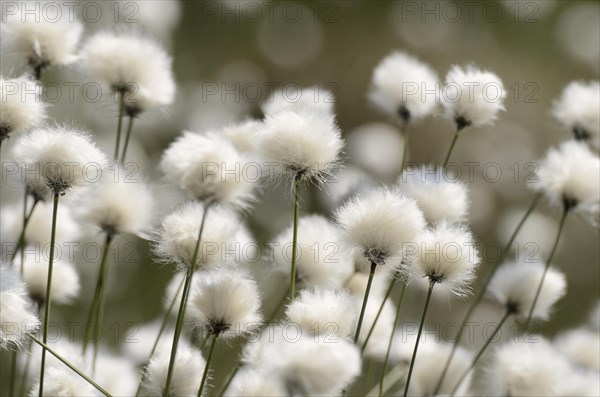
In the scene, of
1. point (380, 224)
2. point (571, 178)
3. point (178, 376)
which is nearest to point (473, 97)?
point (571, 178)

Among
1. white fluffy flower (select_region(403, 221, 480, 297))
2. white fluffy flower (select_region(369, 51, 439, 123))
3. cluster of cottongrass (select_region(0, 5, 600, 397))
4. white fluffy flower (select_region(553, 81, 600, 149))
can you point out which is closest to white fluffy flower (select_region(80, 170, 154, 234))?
cluster of cottongrass (select_region(0, 5, 600, 397))

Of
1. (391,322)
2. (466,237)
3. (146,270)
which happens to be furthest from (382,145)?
(466,237)

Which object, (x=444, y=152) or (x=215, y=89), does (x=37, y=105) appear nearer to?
(x=215, y=89)

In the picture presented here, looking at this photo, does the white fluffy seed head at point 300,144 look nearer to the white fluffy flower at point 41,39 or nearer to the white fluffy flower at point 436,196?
the white fluffy flower at point 436,196

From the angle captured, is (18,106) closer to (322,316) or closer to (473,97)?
(322,316)

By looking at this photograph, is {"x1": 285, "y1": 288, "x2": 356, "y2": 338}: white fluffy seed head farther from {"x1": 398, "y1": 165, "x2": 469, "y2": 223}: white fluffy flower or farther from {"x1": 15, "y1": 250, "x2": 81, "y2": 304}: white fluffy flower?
{"x1": 15, "y1": 250, "x2": 81, "y2": 304}: white fluffy flower

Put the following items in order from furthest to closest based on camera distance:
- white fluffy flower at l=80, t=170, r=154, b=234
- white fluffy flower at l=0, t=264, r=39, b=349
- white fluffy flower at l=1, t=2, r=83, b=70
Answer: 1. white fluffy flower at l=1, t=2, r=83, b=70
2. white fluffy flower at l=80, t=170, r=154, b=234
3. white fluffy flower at l=0, t=264, r=39, b=349
